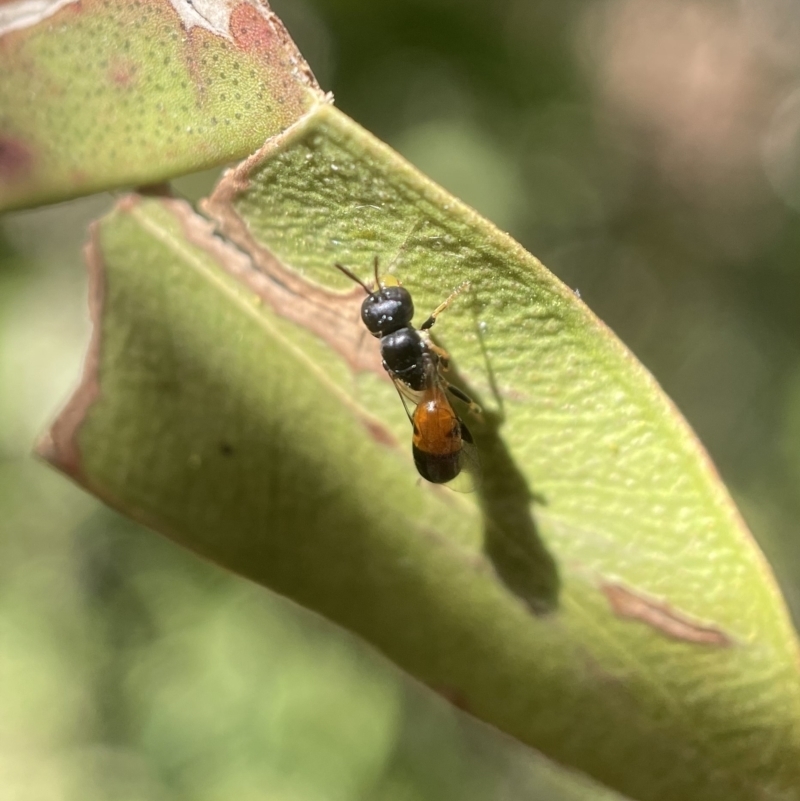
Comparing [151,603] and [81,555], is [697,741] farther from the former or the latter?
[81,555]

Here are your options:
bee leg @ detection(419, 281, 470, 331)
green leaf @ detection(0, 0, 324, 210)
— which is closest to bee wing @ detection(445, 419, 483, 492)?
bee leg @ detection(419, 281, 470, 331)

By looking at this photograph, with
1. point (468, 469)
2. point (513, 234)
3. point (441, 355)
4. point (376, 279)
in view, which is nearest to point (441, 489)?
point (468, 469)

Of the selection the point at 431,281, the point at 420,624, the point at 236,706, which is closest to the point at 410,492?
the point at 420,624

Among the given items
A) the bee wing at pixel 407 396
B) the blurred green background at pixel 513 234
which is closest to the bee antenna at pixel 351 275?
the bee wing at pixel 407 396

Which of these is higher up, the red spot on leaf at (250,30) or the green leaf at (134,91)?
the red spot on leaf at (250,30)

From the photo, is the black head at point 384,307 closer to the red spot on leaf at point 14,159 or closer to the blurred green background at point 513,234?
the red spot on leaf at point 14,159

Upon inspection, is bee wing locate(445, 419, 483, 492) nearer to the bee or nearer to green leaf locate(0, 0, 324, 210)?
the bee

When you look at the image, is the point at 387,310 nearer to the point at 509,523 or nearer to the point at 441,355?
the point at 441,355
